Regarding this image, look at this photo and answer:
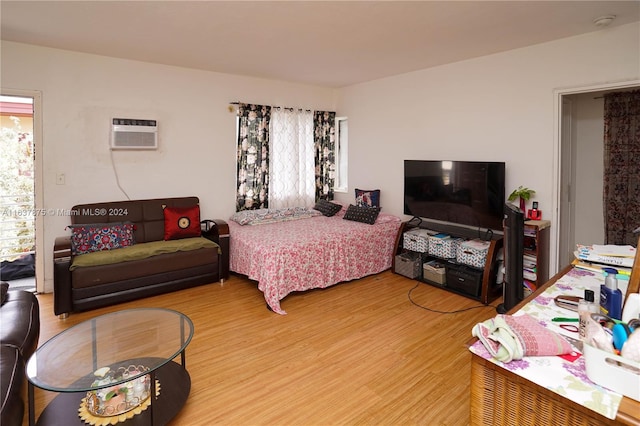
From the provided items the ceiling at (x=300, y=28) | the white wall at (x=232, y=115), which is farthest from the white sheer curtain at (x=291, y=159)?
the ceiling at (x=300, y=28)

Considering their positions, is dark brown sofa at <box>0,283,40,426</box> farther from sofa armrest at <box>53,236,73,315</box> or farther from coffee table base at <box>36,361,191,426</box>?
sofa armrest at <box>53,236,73,315</box>

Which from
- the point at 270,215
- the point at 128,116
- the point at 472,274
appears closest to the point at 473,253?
the point at 472,274

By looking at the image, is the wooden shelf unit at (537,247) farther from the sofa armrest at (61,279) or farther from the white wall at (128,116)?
the sofa armrest at (61,279)

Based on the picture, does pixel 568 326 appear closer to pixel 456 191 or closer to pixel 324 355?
pixel 324 355

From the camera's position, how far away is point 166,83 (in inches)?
173

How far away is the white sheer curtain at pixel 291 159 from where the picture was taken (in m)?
5.32

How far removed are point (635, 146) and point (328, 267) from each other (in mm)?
3561

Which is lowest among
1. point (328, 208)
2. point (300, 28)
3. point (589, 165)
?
point (328, 208)

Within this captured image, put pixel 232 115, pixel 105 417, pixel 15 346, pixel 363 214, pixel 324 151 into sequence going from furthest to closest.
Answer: pixel 324 151 < pixel 232 115 < pixel 363 214 < pixel 15 346 < pixel 105 417

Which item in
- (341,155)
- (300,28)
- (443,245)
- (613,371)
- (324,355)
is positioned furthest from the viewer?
(341,155)

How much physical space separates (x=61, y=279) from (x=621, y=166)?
5.79 m

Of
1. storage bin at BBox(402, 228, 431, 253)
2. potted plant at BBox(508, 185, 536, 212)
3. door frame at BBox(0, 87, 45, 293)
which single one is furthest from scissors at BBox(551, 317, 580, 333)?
door frame at BBox(0, 87, 45, 293)

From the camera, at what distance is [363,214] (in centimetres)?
471

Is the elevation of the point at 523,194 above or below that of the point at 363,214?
above
